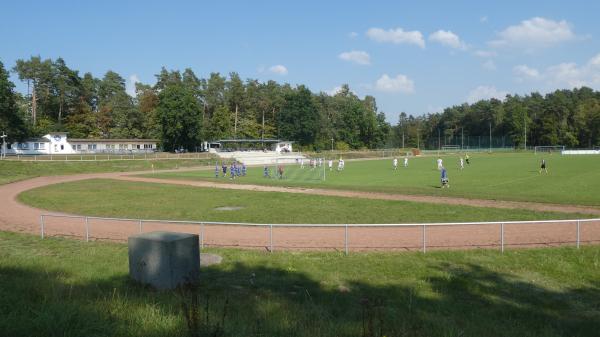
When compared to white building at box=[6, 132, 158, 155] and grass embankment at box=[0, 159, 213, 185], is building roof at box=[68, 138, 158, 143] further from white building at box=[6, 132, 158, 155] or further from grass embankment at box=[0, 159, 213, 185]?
grass embankment at box=[0, 159, 213, 185]

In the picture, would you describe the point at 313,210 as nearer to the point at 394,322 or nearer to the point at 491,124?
the point at 394,322

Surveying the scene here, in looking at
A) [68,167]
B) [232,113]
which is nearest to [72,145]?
[68,167]

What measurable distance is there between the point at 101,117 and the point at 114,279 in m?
115

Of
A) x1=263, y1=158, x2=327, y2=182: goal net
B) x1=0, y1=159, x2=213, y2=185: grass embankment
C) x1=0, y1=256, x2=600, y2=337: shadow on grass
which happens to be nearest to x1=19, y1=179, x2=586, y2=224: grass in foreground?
x1=0, y1=256, x2=600, y2=337: shadow on grass

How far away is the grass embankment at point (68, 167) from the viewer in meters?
52.6

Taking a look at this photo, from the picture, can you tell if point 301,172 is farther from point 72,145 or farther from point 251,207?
point 72,145

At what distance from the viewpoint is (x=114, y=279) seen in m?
8.40

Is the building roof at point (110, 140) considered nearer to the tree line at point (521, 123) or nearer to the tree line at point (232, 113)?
the tree line at point (232, 113)

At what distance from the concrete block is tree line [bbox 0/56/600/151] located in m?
83.5

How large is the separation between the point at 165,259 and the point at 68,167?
2389 inches

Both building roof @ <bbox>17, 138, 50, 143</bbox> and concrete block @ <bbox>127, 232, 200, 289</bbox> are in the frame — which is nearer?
concrete block @ <bbox>127, 232, 200, 289</bbox>

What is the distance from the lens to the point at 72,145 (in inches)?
3642

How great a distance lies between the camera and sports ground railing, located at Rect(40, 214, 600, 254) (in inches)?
555

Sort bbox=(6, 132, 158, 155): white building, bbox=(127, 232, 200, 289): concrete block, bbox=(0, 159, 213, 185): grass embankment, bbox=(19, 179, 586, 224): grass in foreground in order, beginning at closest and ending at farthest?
bbox=(127, 232, 200, 289): concrete block < bbox=(19, 179, 586, 224): grass in foreground < bbox=(0, 159, 213, 185): grass embankment < bbox=(6, 132, 158, 155): white building
